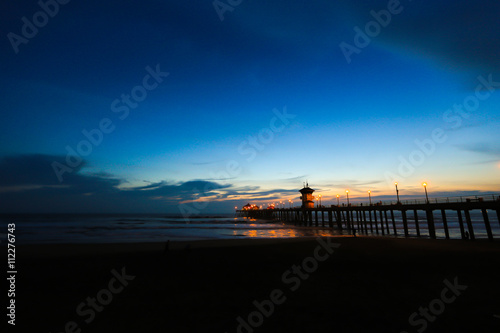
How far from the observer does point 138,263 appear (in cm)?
1440

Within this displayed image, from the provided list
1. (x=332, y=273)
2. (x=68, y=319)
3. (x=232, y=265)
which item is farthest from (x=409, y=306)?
(x=68, y=319)

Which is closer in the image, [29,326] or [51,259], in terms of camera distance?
[29,326]

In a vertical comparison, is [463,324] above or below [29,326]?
below

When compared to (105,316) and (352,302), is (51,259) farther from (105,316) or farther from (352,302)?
(352,302)

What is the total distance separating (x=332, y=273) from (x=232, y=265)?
558 cm

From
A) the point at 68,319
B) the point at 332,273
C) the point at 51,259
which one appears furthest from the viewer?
the point at 51,259
